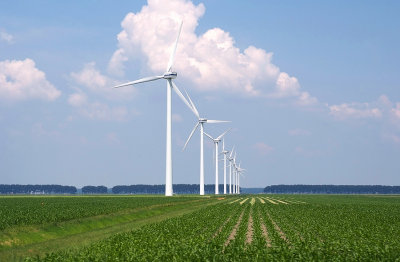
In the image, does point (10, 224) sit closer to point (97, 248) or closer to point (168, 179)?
point (97, 248)

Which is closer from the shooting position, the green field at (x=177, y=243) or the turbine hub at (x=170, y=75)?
the green field at (x=177, y=243)

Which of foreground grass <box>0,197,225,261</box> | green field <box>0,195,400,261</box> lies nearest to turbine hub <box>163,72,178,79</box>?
foreground grass <box>0,197,225,261</box>

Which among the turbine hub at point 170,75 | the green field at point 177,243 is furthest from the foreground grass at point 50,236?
the turbine hub at point 170,75

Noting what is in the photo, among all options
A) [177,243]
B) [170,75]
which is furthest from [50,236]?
[170,75]

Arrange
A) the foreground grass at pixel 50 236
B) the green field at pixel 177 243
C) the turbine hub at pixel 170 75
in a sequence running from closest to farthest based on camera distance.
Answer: the green field at pixel 177 243 < the foreground grass at pixel 50 236 < the turbine hub at pixel 170 75

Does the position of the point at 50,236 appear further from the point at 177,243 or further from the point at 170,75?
the point at 170,75

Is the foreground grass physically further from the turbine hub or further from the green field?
the turbine hub

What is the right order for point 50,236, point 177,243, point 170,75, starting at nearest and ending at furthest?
1. point 177,243
2. point 50,236
3. point 170,75

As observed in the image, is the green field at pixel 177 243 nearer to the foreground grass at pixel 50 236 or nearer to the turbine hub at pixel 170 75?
the foreground grass at pixel 50 236

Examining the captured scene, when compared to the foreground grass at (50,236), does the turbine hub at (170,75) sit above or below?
above

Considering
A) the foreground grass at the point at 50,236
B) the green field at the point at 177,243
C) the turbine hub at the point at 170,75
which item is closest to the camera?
the green field at the point at 177,243

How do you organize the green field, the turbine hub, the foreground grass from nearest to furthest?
1. the green field
2. the foreground grass
3. the turbine hub

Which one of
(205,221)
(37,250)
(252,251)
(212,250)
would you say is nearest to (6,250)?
(37,250)

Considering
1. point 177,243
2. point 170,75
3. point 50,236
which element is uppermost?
point 170,75
